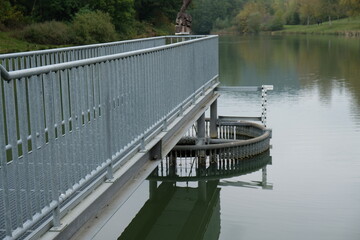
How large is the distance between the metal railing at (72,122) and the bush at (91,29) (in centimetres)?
3215

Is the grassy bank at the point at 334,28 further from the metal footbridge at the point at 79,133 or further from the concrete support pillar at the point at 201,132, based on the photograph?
the metal footbridge at the point at 79,133

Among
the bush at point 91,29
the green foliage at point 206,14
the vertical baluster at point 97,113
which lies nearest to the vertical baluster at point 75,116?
the vertical baluster at point 97,113

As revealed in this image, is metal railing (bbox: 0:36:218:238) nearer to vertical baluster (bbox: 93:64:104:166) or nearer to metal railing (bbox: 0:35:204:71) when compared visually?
vertical baluster (bbox: 93:64:104:166)

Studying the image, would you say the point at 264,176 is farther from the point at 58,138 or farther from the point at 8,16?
the point at 8,16

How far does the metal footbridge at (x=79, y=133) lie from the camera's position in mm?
3891

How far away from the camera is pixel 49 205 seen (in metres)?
4.23

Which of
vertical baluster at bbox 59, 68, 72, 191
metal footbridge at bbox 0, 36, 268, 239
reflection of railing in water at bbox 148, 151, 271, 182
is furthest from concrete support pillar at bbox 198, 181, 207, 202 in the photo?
vertical baluster at bbox 59, 68, 72, 191

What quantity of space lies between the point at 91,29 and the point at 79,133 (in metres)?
36.3

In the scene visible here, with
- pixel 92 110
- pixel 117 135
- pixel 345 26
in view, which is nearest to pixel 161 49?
pixel 117 135

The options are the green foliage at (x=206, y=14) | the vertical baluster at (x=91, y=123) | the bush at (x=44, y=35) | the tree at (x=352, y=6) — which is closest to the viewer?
the vertical baluster at (x=91, y=123)

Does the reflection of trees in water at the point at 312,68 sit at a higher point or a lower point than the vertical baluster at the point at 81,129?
lower

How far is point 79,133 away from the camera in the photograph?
192 inches

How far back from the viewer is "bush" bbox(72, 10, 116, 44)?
39594 millimetres

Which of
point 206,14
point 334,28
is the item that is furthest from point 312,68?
point 206,14
